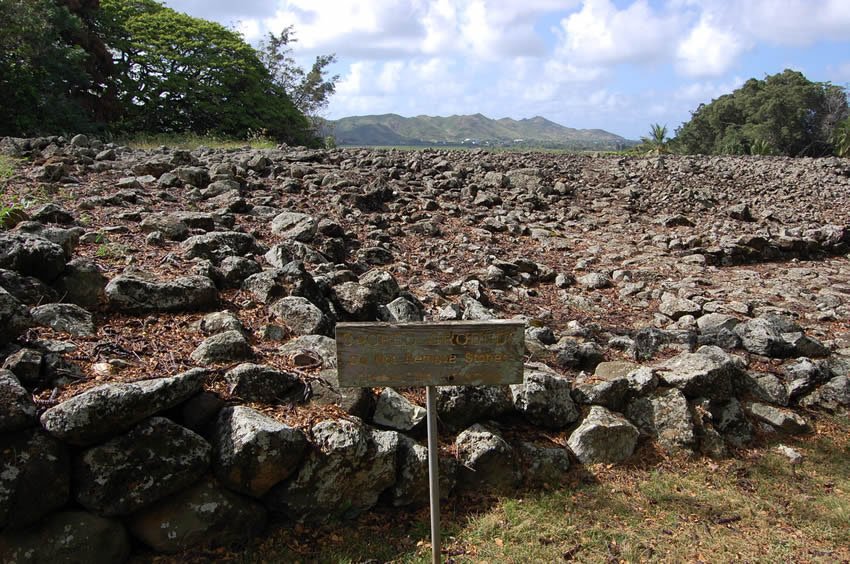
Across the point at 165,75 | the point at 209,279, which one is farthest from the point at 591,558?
the point at 165,75

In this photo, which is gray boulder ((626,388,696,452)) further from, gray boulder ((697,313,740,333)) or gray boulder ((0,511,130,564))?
gray boulder ((0,511,130,564))

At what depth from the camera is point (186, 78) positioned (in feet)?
84.4

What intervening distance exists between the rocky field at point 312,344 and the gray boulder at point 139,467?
11mm

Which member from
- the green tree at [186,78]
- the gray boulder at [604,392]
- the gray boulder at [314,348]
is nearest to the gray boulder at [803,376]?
the gray boulder at [604,392]

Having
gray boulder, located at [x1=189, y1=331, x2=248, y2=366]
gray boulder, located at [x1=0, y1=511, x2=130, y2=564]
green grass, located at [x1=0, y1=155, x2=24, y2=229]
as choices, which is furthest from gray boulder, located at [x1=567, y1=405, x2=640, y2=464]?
green grass, located at [x1=0, y1=155, x2=24, y2=229]

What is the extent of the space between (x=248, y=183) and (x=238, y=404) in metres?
8.24

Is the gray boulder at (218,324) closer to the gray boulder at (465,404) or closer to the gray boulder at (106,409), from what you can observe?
the gray boulder at (106,409)

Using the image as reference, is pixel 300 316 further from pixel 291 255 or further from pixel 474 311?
pixel 474 311

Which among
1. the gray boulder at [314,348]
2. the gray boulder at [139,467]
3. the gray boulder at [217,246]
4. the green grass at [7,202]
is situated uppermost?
the green grass at [7,202]

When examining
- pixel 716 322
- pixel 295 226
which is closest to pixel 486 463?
pixel 716 322

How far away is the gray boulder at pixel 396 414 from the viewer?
430 cm

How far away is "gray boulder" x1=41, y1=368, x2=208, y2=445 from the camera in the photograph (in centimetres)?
321

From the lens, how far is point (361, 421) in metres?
4.07

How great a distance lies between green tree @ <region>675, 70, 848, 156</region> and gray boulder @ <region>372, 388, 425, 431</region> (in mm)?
37956
